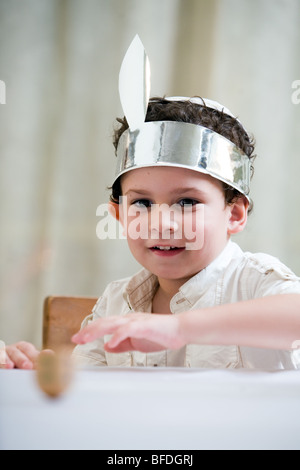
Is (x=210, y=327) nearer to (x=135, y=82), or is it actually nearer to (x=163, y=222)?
(x=163, y=222)

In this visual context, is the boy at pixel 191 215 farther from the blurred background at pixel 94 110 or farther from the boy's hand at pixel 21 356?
the blurred background at pixel 94 110

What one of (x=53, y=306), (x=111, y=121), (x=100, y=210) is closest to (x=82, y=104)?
(x=111, y=121)

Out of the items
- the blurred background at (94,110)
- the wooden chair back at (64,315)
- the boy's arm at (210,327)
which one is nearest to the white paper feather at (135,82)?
the boy's arm at (210,327)

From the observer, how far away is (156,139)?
536 millimetres

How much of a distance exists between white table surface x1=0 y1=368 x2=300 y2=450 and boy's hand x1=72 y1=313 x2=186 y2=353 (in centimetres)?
4

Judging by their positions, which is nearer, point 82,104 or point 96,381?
point 96,381

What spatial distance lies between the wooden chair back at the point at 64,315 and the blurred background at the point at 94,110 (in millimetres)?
298

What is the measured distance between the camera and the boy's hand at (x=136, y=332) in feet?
1.15

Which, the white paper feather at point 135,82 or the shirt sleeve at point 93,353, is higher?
the white paper feather at point 135,82

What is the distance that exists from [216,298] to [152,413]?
0.32m
